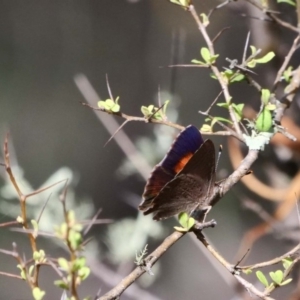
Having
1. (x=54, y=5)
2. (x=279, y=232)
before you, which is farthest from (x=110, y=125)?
(x=279, y=232)

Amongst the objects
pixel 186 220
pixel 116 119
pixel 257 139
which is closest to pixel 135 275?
pixel 186 220

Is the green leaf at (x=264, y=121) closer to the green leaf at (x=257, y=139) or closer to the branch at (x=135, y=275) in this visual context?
the green leaf at (x=257, y=139)

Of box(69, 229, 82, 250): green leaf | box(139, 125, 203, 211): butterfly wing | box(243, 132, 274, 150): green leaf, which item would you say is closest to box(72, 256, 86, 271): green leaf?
box(69, 229, 82, 250): green leaf

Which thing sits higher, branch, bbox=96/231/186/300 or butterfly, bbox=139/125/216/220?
butterfly, bbox=139/125/216/220

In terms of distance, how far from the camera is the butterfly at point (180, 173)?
32cm

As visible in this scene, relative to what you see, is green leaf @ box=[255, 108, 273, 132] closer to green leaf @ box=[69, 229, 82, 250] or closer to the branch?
the branch

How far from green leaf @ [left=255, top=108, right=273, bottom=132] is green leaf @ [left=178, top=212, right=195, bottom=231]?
0.44 feet

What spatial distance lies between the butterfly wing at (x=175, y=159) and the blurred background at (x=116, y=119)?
270mm

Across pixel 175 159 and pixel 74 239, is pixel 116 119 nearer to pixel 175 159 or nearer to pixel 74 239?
pixel 175 159

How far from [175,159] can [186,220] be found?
54 millimetres

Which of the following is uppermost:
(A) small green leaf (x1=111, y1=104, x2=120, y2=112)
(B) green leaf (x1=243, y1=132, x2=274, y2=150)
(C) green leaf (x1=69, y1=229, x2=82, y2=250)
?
(A) small green leaf (x1=111, y1=104, x2=120, y2=112)

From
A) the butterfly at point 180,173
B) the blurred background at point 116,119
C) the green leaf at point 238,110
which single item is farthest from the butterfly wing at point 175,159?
the blurred background at point 116,119

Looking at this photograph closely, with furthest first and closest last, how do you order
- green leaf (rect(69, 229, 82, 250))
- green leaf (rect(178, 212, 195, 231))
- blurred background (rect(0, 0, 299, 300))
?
blurred background (rect(0, 0, 299, 300)) → green leaf (rect(178, 212, 195, 231)) → green leaf (rect(69, 229, 82, 250))

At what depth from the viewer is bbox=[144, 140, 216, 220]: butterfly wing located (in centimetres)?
32
